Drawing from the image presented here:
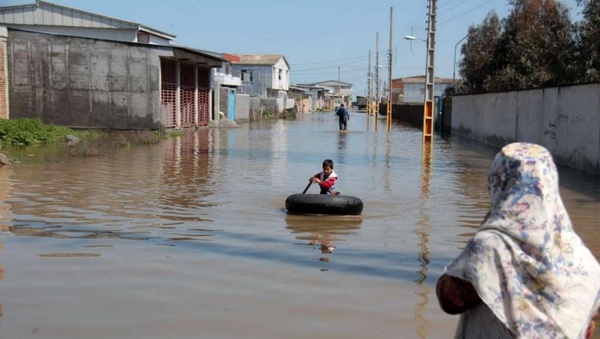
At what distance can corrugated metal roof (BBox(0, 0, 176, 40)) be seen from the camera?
38312 millimetres

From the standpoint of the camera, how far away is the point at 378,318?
578 centimetres

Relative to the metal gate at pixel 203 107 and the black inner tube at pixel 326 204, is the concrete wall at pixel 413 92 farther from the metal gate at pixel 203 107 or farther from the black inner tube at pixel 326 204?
the black inner tube at pixel 326 204

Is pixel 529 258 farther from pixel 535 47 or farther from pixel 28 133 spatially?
pixel 535 47

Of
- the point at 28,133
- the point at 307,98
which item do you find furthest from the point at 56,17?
the point at 307,98

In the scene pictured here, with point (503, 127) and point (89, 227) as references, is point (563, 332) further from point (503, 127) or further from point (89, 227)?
point (503, 127)

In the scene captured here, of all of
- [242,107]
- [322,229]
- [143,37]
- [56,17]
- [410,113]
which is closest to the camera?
[322,229]

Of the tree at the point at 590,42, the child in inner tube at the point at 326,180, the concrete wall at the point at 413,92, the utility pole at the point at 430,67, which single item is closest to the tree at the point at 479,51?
the tree at the point at 590,42

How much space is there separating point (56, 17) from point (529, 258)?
131 ft

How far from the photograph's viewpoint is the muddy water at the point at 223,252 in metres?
5.66

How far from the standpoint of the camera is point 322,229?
9758 mm

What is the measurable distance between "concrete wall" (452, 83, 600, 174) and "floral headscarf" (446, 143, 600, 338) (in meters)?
15.3

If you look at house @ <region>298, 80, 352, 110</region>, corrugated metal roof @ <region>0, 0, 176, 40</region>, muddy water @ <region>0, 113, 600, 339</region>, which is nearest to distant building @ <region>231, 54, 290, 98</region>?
corrugated metal roof @ <region>0, 0, 176, 40</region>

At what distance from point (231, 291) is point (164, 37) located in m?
38.4

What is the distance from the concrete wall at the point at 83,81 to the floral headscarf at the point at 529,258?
29010mm
